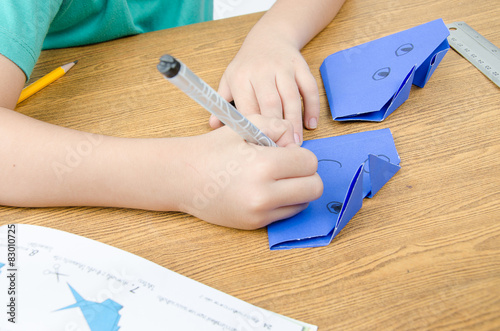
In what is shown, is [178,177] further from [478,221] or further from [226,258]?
[478,221]

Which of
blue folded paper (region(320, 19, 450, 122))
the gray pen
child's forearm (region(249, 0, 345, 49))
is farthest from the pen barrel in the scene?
child's forearm (region(249, 0, 345, 49))

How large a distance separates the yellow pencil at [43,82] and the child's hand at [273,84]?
26cm

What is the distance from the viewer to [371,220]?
0.38 metres

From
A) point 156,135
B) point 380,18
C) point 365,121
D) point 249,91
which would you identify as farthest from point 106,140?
point 380,18

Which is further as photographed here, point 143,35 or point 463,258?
point 143,35

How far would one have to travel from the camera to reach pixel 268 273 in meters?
0.35

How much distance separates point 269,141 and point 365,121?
0.47 feet

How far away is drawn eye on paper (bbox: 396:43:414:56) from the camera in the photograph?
1.69 feet

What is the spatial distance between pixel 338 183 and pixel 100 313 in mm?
250

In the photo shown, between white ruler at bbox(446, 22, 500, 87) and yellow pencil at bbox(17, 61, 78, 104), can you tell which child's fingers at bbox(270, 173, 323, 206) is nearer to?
white ruler at bbox(446, 22, 500, 87)

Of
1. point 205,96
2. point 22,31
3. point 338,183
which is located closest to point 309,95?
point 338,183

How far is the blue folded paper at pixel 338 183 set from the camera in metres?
0.37

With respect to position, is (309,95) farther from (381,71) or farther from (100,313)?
(100,313)

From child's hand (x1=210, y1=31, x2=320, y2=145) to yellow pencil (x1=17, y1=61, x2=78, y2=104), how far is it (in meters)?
0.26
